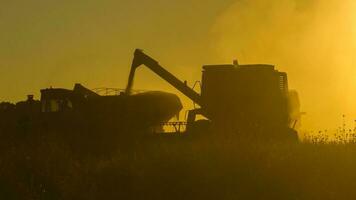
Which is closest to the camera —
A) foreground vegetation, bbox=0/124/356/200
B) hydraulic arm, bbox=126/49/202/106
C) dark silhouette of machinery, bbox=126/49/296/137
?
foreground vegetation, bbox=0/124/356/200

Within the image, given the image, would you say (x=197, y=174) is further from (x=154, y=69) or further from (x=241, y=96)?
(x=154, y=69)

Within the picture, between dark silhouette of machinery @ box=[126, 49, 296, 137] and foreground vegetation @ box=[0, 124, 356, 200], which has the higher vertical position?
dark silhouette of machinery @ box=[126, 49, 296, 137]

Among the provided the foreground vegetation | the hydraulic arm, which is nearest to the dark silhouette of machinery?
the hydraulic arm

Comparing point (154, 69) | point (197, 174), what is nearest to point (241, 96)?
point (154, 69)

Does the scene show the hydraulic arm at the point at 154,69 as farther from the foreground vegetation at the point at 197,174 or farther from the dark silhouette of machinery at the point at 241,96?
the foreground vegetation at the point at 197,174

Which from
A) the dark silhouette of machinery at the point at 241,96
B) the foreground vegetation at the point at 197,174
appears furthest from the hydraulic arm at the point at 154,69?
the foreground vegetation at the point at 197,174

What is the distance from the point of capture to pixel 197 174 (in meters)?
16.3

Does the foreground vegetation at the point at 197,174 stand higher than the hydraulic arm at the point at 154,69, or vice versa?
the hydraulic arm at the point at 154,69

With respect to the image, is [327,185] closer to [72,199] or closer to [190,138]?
[72,199]

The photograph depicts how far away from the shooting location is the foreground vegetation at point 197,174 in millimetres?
15258

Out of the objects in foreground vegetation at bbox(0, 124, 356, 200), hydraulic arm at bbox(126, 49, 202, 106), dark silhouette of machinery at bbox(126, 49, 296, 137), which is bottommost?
foreground vegetation at bbox(0, 124, 356, 200)

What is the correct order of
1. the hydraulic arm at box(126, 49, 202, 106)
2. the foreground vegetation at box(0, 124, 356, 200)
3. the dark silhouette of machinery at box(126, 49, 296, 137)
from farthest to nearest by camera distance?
the hydraulic arm at box(126, 49, 202, 106) < the dark silhouette of machinery at box(126, 49, 296, 137) < the foreground vegetation at box(0, 124, 356, 200)

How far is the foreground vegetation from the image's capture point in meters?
15.3

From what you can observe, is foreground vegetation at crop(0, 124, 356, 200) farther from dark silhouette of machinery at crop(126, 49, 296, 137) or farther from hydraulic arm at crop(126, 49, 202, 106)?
hydraulic arm at crop(126, 49, 202, 106)
